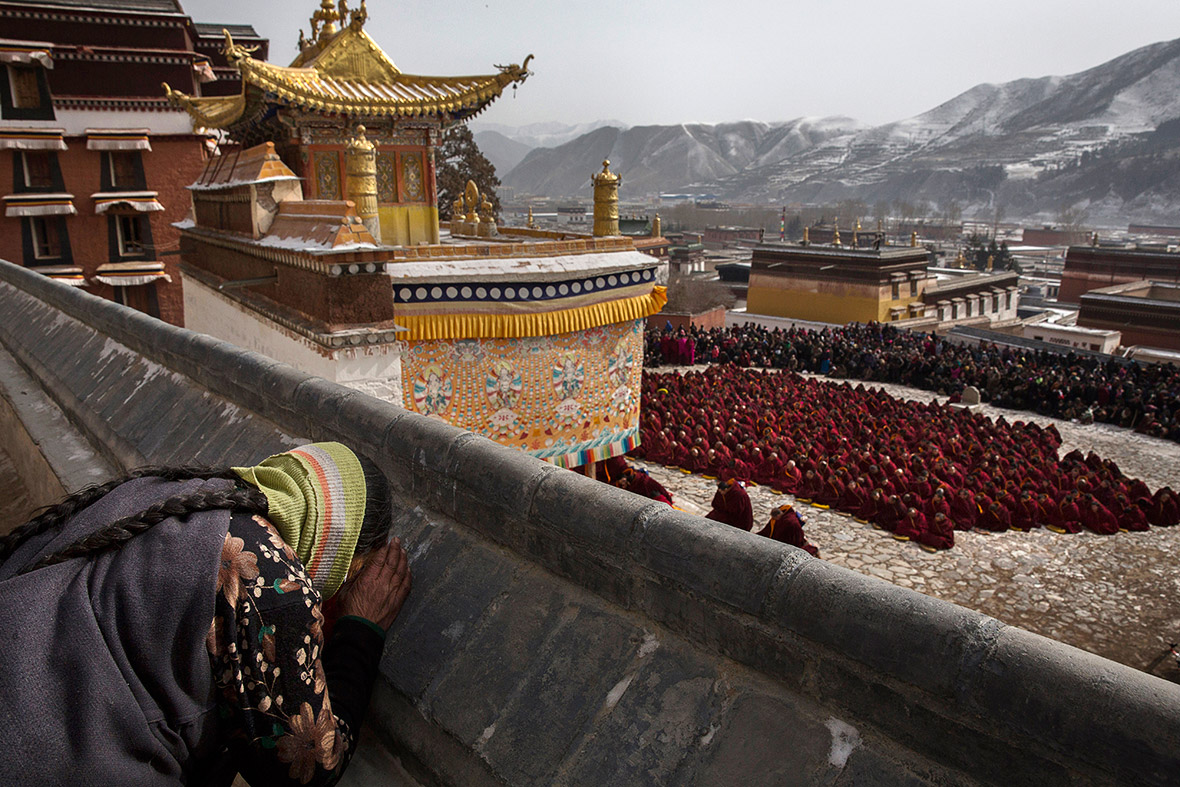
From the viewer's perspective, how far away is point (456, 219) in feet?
50.6

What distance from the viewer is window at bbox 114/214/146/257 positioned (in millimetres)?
18641

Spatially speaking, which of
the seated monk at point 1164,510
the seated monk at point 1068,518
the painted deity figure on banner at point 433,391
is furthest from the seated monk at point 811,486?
the painted deity figure on banner at point 433,391

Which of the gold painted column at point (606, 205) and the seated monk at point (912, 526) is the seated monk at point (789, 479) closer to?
the seated monk at point (912, 526)

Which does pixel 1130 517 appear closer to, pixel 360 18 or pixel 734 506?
pixel 734 506

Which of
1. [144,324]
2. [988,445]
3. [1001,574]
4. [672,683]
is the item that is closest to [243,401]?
[144,324]

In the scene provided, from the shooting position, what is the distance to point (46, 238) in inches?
705

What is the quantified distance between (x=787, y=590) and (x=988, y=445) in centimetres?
1402

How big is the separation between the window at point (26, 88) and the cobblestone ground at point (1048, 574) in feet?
54.4

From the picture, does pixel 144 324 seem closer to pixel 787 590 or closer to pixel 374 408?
pixel 374 408

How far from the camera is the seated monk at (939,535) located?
10.4 meters

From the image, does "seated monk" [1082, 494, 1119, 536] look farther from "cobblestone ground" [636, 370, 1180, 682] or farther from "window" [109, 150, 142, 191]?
"window" [109, 150, 142, 191]

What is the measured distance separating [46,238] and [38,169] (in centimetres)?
155

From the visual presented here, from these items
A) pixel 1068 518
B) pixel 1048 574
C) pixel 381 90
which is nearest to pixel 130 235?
pixel 381 90

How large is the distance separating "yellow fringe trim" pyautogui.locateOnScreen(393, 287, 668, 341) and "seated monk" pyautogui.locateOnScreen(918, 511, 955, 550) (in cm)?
497
